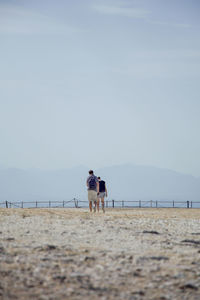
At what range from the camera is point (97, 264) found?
31.6 ft

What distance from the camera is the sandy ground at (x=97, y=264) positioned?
792 cm

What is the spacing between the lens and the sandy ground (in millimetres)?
7921

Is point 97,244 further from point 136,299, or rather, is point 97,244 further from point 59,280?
point 136,299

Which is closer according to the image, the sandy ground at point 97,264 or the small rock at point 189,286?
the sandy ground at point 97,264

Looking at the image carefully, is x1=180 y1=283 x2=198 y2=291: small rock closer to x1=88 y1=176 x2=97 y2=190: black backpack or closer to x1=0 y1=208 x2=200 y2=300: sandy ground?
x1=0 y1=208 x2=200 y2=300: sandy ground

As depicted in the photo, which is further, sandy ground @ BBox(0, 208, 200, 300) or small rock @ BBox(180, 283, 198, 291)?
small rock @ BBox(180, 283, 198, 291)

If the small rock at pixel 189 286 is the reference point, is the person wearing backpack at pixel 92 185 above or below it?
above

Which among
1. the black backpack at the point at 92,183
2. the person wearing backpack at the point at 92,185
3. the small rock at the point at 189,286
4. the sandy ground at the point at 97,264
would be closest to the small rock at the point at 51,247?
the sandy ground at the point at 97,264

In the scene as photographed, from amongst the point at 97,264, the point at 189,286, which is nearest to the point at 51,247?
the point at 97,264

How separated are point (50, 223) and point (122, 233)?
3347mm

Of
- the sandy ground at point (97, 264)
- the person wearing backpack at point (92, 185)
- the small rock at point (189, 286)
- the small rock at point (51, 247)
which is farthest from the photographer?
the person wearing backpack at point (92, 185)

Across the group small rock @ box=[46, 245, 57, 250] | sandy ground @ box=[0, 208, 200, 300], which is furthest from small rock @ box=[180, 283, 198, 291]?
small rock @ box=[46, 245, 57, 250]

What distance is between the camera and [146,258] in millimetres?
10336

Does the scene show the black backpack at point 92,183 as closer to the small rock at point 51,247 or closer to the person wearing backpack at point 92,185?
the person wearing backpack at point 92,185
